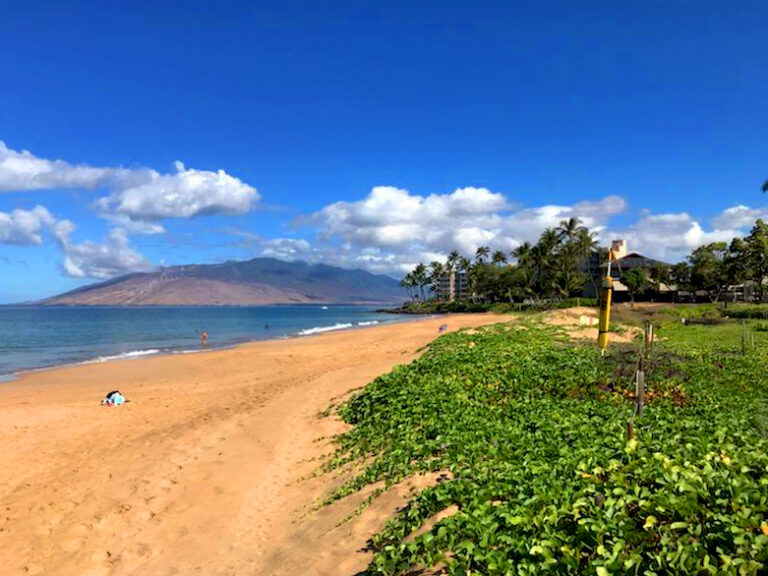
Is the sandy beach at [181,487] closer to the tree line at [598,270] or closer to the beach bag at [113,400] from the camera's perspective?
the beach bag at [113,400]

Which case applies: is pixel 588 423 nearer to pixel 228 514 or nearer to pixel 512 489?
pixel 512 489

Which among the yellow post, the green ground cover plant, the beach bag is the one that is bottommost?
the beach bag

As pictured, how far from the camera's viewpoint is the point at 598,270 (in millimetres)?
A: 88438

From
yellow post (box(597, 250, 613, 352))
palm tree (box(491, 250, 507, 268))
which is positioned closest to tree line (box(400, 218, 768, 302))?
palm tree (box(491, 250, 507, 268))

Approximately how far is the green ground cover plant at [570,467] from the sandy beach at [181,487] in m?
0.73

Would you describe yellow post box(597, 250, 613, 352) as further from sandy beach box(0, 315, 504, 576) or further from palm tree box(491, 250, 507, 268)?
palm tree box(491, 250, 507, 268)

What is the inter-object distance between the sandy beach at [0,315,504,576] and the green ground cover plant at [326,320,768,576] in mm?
734

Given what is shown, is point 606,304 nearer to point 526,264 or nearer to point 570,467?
point 570,467

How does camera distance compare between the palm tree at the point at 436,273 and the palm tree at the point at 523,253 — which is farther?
the palm tree at the point at 436,273

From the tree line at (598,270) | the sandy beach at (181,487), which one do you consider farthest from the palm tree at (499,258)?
the sandy beach at (181,487)

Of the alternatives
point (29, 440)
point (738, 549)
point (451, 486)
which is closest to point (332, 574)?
point (451, 486)

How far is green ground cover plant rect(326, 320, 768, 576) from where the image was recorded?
3584mm

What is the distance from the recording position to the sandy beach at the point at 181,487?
602cm

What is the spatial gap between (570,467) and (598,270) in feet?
296
